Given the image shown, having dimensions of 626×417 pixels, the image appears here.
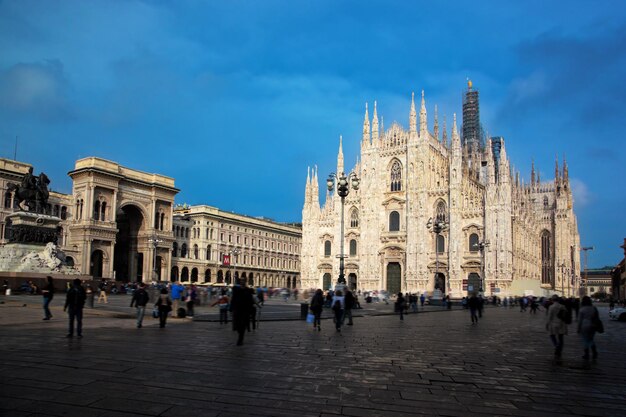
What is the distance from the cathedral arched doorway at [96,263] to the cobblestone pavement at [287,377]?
4731cm

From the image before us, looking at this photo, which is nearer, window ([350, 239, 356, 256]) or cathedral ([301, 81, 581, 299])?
cathedral ([301, 81, 581, 299])

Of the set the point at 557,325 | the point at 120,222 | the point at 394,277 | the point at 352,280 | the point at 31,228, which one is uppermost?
the point at 120,222

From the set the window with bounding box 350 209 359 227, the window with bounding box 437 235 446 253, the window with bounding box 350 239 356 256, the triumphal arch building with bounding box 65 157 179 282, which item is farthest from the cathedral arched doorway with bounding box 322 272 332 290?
the triumphal arch building with bounding box 65 157 179 282

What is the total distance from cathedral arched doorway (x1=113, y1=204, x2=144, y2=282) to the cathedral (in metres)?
20.2

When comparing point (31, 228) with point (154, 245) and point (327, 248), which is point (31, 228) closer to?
point (154, 245)

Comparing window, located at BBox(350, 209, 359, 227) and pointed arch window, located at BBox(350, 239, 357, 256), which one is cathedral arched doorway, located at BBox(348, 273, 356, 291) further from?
window, located at BBox(350, 209, 359, 227)

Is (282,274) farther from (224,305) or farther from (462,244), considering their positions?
(224,305)

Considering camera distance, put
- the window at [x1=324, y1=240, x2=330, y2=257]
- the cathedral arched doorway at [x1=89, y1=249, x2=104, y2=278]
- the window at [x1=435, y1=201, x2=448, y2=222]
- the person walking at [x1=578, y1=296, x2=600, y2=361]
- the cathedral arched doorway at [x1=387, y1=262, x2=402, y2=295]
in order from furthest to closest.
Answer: the window at [x1=324, y1=240, x2=330, y2=257]
the cathedral arched doorway at [x1=387, y1=262, x2=402, y2=295]
the cathedral arched doorway at [x1=89, y1=249, x2=104, y2=278]
the window at [x1=435, y1=201, x2=448, y2=222]
the person walking at [x1=578, y1=296, x2=600, y2=361]

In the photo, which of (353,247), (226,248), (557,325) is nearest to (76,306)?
(557,325)

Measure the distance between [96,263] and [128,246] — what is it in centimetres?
543

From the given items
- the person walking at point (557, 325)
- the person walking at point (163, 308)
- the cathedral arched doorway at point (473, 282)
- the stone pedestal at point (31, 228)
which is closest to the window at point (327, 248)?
the cathedral arched doorway at point (473, 282)

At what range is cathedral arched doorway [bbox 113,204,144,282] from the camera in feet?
206

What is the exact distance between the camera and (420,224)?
57500 millimetres

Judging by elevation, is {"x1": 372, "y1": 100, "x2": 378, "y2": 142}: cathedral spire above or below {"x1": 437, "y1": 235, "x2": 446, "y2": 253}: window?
above
